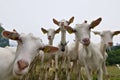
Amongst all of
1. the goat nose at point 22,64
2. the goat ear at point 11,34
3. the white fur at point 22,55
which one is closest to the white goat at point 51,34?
the white fur at point 22,55

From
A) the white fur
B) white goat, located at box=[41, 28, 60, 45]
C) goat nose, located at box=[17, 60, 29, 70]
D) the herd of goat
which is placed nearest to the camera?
goat nose, located at box=[17, 60, 29, 70]

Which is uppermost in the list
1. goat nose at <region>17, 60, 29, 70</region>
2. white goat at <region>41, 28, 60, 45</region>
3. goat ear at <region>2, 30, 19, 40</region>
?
white goat at <region>41, 28, 60, 45</region>

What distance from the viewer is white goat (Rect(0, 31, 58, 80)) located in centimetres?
499

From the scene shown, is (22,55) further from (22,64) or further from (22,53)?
(22,64)

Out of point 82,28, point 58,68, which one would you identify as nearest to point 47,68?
point 58,68

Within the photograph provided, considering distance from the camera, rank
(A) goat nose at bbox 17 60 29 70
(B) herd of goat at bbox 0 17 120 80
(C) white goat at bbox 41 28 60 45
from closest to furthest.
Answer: (A) goat nose at bbox 17 60 29 70
(B) herd of goat at bbox 0 17 120 80
(C) white goat at bbox 41 28 60 45

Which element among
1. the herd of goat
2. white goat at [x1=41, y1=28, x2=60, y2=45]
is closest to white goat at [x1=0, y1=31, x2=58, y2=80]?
the herd of goat

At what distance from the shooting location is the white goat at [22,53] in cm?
499

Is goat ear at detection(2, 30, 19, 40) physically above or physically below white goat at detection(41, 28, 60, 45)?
below

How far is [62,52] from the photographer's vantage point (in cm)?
1168

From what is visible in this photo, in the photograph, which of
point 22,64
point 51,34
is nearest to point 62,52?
point 51,34

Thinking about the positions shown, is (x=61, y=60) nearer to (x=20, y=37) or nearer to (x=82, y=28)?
(x=82, y=28)

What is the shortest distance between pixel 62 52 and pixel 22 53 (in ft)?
21.6

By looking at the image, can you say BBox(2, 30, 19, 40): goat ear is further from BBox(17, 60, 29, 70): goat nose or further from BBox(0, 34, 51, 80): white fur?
BBox(17, 60, 29, 70): goat nose
